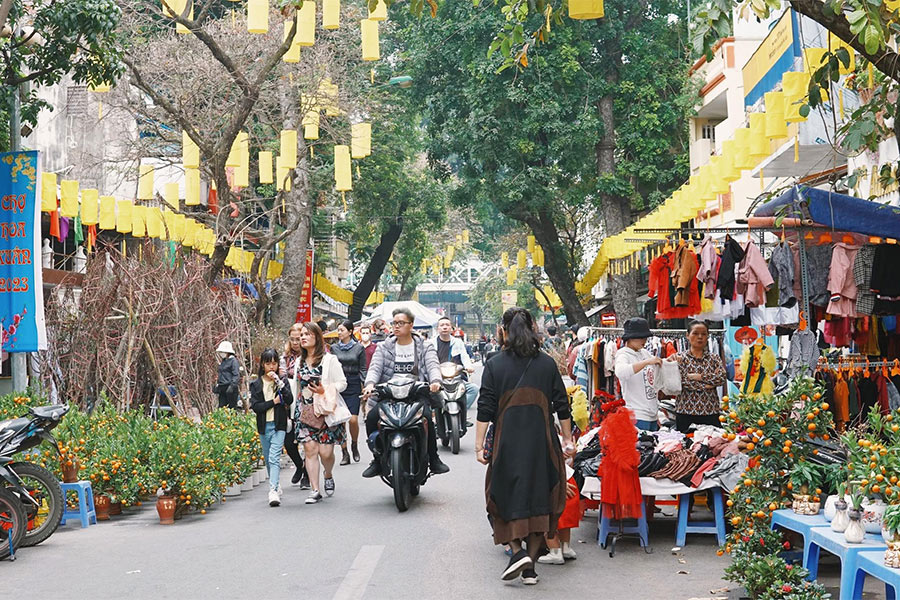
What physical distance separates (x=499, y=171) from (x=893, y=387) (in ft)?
70.7

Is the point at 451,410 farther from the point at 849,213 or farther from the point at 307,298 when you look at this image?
the point at 307,298

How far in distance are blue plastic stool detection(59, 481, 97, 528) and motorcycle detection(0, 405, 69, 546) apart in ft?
2.20

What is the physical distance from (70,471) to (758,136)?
9456 millimetres

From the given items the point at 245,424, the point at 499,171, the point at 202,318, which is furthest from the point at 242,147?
the point at 499,171

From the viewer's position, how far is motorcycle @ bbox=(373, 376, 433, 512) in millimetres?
10352

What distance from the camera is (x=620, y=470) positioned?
27.0 feet

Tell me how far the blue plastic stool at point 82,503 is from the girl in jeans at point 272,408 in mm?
1837

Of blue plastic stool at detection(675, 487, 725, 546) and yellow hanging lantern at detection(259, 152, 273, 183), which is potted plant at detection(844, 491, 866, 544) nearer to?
blue plastic stool at detection(675, 487, 725, 546)

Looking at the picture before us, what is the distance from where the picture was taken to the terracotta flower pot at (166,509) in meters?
10.1

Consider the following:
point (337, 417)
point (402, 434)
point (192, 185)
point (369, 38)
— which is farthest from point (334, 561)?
point (192, 185)

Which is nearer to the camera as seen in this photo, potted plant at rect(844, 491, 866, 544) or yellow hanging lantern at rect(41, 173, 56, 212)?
potted plant at rect(844, 491, 866, 544)

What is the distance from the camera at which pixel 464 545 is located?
28.6 feet

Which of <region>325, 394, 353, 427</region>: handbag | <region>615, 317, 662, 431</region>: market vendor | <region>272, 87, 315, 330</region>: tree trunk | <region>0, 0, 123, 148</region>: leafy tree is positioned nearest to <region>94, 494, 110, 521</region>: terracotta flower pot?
<region>325, 394, 353, 427</region>: handbag

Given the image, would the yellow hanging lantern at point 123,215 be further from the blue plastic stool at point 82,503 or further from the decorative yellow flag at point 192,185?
the blue plastic stool at point 82,503
